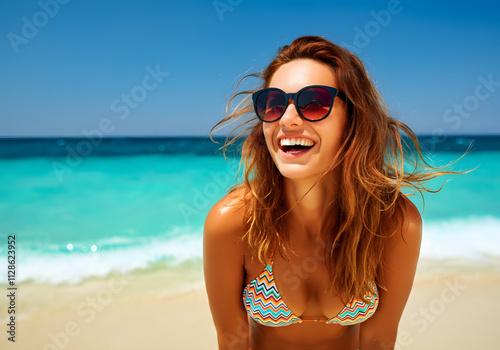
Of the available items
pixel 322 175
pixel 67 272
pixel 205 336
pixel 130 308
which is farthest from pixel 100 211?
pixel 322 175

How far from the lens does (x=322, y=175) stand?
6.15 ft

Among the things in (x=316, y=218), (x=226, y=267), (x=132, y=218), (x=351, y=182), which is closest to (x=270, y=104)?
(x=351, y=182)

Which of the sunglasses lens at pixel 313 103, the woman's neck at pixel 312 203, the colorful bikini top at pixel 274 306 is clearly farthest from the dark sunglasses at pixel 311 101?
the colorful bikini top at pixel 274 306

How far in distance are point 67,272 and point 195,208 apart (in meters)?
4.00

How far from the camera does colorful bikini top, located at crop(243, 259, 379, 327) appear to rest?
2039 millimetres

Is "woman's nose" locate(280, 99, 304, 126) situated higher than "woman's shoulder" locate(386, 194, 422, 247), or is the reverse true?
"woman's nose" locate(280, 99, 304, 126)

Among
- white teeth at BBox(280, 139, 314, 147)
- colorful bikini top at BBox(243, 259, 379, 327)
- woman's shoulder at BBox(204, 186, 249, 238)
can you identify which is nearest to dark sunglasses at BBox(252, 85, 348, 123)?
white teeth at BBox(280, 139, 314, 147)

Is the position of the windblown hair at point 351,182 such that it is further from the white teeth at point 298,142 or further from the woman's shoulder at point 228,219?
the white teeth at point 298,142

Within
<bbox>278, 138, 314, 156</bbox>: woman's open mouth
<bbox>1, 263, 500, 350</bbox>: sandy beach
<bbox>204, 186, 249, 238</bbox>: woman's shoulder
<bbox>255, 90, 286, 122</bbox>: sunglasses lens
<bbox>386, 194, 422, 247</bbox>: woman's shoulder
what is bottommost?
<bbox>1, 263, 500, 350</bbox>: sandy beach

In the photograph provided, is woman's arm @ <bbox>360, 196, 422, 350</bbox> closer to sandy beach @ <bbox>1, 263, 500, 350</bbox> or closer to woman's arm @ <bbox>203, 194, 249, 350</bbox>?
woman's arm @ <bbox>203, 194, 249, 350</bbox>

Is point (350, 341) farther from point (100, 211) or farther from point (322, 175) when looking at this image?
point (100, 211)

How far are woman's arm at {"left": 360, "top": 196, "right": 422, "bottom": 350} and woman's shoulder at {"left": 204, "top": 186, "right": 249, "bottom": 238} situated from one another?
2.60 feet

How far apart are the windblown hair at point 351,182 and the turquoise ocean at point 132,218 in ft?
1.48

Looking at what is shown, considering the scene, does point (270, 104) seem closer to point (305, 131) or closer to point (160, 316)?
point (305, 131)
